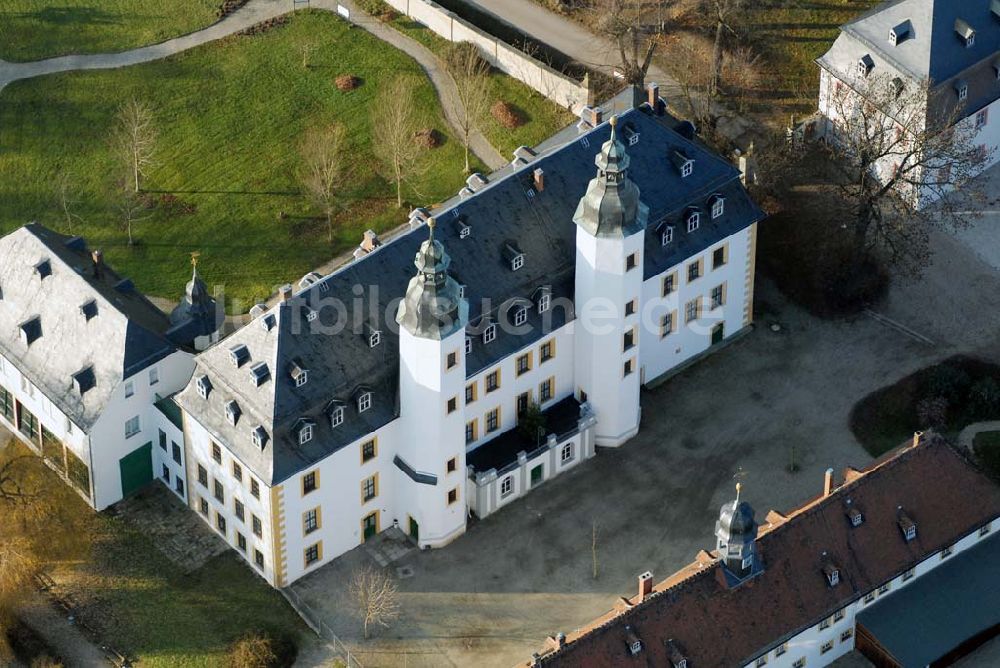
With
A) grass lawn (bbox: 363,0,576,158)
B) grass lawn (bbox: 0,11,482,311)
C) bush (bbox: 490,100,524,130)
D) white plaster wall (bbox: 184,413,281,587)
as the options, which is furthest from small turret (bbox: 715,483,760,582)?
bush (bbox: 490,100,524,130)

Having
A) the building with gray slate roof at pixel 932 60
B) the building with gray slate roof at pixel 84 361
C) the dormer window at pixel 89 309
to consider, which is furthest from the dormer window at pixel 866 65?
the dormer window at pixel 89 309

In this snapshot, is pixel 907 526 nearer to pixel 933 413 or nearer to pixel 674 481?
pixel 933 413

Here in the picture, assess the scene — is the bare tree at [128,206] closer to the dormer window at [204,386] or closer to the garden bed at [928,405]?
the dormer window at [204,386]

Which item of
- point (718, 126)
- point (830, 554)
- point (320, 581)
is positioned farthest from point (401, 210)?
point (830, 554)

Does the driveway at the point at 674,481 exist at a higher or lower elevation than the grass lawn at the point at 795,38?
lower

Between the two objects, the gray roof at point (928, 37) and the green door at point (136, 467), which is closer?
the green door at point (136, 467)

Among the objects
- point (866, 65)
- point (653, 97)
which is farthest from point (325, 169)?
point (866, 65)
